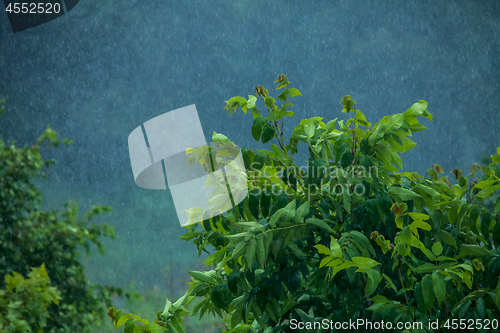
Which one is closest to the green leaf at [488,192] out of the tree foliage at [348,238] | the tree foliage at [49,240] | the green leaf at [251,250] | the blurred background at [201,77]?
the tree foliage at [348,238]

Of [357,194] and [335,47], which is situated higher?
[335,47]

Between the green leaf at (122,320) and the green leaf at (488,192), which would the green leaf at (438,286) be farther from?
the green leaf at (122,320)

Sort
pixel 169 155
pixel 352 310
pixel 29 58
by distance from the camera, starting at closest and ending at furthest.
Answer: pixel 352 310
pixel 169 155
pixel 29 58

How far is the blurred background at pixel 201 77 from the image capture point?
27.4ft

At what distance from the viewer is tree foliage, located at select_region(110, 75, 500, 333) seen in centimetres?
78

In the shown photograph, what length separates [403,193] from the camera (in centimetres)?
81

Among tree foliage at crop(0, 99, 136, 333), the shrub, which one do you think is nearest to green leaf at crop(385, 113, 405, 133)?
the shrub

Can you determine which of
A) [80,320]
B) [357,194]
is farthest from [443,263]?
[80,320]

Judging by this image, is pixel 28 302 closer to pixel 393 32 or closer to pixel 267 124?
pixel 267 124

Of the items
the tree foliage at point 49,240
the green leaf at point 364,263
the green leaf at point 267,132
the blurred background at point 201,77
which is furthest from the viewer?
the blurred background at point 201,77

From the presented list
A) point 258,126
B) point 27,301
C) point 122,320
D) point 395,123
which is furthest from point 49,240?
point 395,123

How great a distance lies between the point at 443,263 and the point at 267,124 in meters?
0.45

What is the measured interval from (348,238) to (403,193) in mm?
136

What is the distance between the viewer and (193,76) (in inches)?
386
